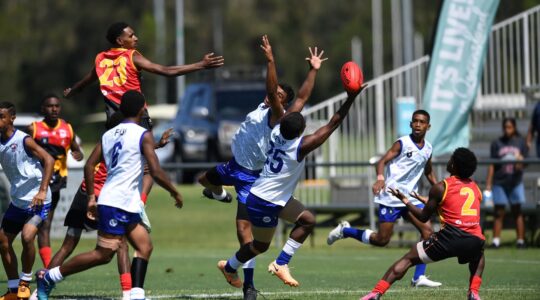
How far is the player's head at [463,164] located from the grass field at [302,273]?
1.38 metres

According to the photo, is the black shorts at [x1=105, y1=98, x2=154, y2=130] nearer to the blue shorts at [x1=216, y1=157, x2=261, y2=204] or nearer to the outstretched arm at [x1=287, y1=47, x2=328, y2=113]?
the blue shorts at [x1=216, y1=157, x2=261, y2=204]

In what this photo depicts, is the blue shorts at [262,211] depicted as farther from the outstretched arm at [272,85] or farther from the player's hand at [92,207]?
the player's hand at [92,207]

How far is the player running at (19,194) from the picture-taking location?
11859 mm

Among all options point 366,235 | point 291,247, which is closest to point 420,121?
point 366,235

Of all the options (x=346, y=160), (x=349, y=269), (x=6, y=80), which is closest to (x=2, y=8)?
(x=6, y=80)

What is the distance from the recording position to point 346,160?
22891 millimetres

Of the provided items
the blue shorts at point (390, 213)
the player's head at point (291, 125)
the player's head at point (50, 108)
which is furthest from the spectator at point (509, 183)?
the player's head at point (291, 125)

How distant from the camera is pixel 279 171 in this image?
36.4 feet

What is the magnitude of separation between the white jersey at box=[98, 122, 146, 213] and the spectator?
420 inches

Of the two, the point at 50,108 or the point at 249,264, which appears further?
the point at 50,108

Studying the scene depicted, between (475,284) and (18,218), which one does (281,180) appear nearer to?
(475,284)

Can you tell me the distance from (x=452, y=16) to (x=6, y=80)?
52.5 m

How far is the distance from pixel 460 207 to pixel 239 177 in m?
2.50

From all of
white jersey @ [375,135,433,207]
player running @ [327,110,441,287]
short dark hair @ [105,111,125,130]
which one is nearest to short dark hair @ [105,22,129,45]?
short dark hair @ [105,111,125,130]
